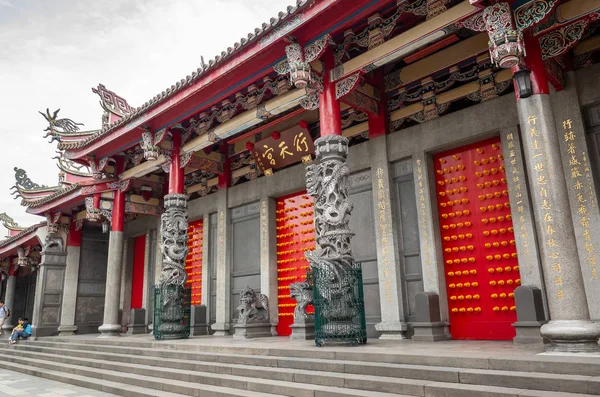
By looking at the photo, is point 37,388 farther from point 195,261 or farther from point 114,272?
point 195,261

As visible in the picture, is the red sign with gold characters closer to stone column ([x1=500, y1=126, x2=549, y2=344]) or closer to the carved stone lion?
the carved stone lion

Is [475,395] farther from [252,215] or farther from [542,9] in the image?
[252,215]

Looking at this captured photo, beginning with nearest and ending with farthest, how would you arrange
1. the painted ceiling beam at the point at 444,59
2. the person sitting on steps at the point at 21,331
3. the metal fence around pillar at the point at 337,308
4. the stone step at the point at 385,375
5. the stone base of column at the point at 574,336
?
1. the stone step at the point at 385,375
2. the stone base of column at the point at 574,336
3. the metal fence around pillar at the point at 337,308
4. the painted ceiling beam at the point at 444,59
5. the person sitting on steps at the point at 21,331

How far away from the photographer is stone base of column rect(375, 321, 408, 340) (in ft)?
25.2

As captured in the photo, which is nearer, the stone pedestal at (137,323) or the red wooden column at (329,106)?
the red wooden column at (329,106)

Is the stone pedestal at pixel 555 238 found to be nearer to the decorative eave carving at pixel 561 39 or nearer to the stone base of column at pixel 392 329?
the decorative eave carving at pixel 561 39

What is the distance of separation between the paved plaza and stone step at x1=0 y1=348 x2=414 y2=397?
386mm

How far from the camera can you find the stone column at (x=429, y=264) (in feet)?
23.7

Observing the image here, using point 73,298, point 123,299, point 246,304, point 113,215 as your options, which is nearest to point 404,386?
point 246,304

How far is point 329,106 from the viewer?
731cm

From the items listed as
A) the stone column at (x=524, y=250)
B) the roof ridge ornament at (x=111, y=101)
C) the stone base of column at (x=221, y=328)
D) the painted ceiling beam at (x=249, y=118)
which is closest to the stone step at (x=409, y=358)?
the stone column at (x=524, y=250)

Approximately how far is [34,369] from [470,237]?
30.0ft

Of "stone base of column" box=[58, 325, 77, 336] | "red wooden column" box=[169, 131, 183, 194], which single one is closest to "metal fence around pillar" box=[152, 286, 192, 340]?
"red wooden column" box=[169, 131, 183, 194]

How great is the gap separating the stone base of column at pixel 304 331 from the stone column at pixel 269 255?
5.73 ft
